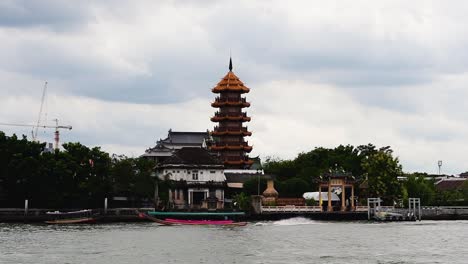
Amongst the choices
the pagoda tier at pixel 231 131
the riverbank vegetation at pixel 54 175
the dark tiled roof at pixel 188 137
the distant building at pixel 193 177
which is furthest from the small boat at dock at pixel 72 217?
the dark tiled roof at pixel 188 137

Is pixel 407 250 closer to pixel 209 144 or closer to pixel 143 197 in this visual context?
pixel 143 197

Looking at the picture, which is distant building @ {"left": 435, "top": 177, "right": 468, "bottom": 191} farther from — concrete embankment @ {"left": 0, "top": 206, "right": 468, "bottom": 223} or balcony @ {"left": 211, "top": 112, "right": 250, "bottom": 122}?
concrete embankment @ {"left": 0, "top": 206, "right": 468, "bottom": 223}

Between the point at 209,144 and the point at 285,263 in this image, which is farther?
the point at 209,144

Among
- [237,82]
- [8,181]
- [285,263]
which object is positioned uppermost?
[237,82]

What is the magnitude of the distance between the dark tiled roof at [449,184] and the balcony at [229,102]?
43.3 meters

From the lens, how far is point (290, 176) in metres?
170

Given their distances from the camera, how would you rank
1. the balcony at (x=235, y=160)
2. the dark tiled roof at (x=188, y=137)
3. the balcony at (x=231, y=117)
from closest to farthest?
1. the balcony at (x=235, y=160)
2. the balcony at (x=231, y=117)
3. the dark tiled roof at (x=188, y=137)

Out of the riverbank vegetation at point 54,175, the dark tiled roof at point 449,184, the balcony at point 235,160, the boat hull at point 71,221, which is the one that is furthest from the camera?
the dark tiled roof at point 449,184

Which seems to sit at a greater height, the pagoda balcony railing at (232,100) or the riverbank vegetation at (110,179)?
the pagoda balcony railing at (232,100)

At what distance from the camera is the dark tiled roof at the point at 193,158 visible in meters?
159

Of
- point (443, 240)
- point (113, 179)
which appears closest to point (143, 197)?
point (113, 179)

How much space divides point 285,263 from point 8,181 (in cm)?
7512

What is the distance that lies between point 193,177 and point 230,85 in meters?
26.9

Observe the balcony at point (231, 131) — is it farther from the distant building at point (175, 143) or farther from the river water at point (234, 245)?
the river water at point (234, 245)
